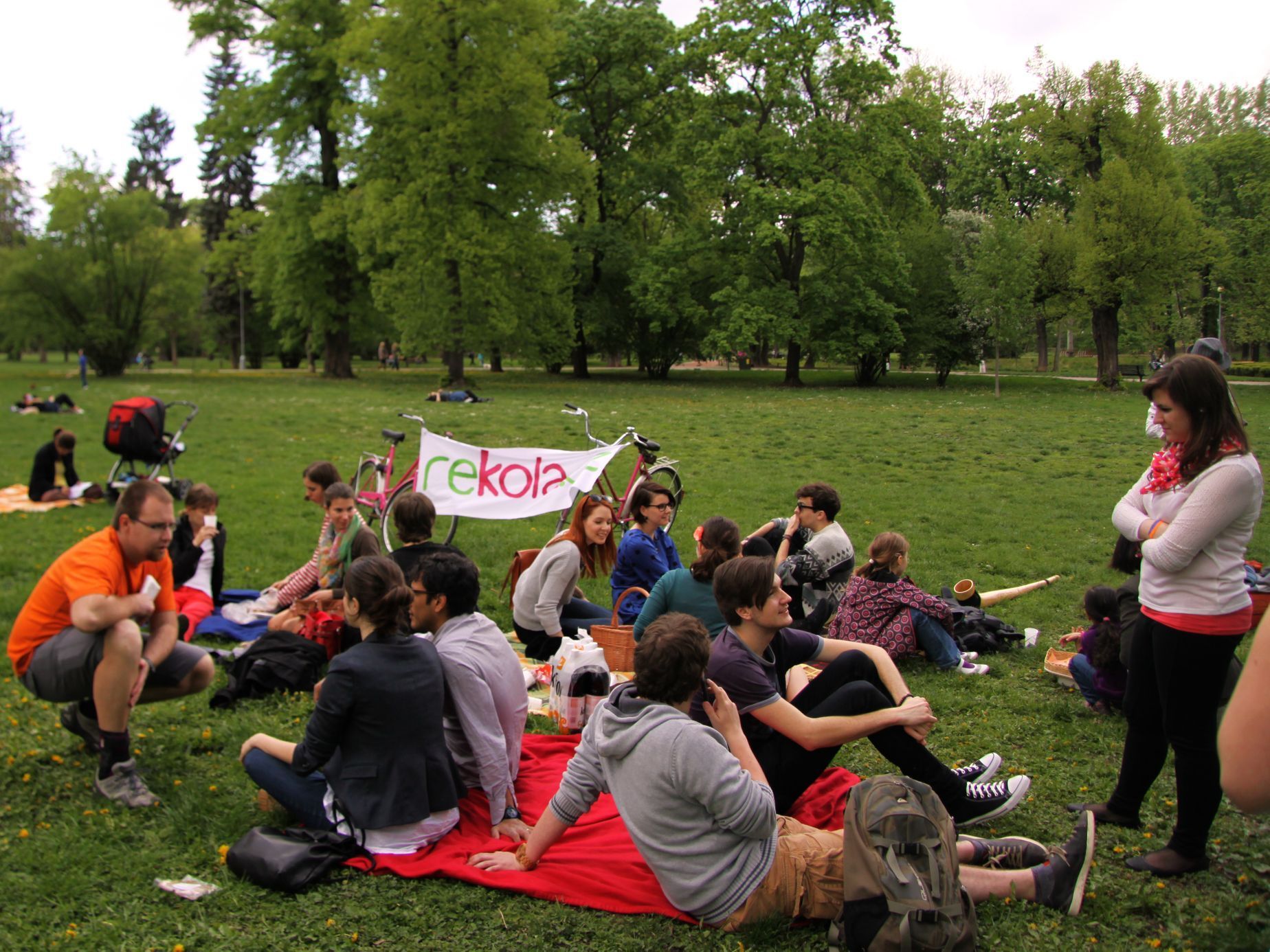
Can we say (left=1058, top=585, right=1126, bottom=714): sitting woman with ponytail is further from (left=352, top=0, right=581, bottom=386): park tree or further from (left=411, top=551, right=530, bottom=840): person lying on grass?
(left=352, top=0, right=581, bottom=386): park tree

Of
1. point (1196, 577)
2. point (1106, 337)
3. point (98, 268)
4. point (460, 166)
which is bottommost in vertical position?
point (1196, 577)

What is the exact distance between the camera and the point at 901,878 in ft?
9.36

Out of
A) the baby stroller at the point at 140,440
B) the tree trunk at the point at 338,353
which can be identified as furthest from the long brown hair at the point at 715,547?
the tree trunk at the point at 338,353

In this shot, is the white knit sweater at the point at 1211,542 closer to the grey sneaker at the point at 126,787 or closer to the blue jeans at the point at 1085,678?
the blue jeans at the point at 1085,678

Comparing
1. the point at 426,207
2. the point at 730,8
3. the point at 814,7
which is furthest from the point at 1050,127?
the point at 426,207

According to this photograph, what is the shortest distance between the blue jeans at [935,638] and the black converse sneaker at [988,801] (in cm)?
197

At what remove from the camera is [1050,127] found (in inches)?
1286

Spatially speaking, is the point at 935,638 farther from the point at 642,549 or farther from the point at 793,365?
the point at 793,365

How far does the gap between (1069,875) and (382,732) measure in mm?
2536

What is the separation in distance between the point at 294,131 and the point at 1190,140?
44185 mm

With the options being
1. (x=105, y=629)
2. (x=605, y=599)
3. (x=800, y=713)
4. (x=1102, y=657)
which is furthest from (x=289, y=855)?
(x=605, y=599)

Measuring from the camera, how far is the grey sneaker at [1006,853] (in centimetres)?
344

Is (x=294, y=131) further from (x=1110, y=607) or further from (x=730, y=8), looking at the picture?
(x=1110, y=607)

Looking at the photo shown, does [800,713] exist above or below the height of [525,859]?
above
